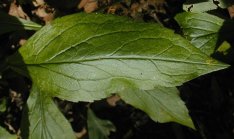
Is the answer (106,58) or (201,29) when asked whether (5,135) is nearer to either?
(106,58)

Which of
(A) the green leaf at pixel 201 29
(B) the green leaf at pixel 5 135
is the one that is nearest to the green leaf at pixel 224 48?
(A) the green leaf at pixel 201 29

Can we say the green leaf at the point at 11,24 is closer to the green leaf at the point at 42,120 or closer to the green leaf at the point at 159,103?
the green leaf at the point at 42,120

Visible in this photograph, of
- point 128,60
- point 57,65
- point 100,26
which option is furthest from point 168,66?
point 57,65

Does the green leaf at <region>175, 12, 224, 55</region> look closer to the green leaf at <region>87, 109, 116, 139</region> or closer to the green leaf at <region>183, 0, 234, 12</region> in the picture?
the green leaf at <region>183, 0, 234, 12</region>

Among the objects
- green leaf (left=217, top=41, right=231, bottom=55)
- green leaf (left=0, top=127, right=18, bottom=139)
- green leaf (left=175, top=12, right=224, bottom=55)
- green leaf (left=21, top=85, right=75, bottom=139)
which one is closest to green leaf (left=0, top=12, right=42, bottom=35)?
green leaf (left=21, top=85, right=75, bottom=139)

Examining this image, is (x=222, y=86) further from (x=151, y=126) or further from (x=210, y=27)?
(x=210, y=27)

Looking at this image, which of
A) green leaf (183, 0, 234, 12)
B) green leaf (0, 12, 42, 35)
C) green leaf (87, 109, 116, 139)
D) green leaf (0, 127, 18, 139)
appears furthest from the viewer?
green leaf (87, 109, 116, 139)
